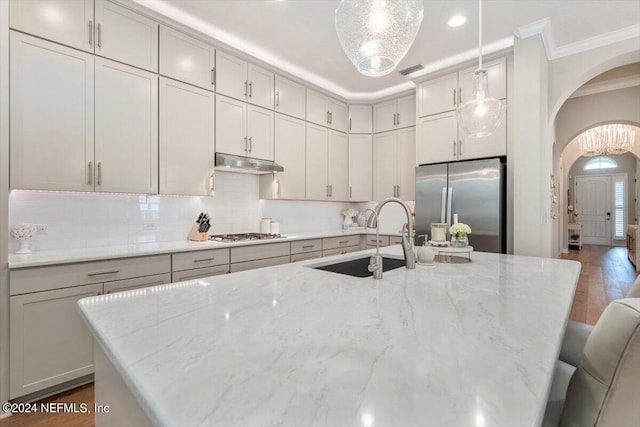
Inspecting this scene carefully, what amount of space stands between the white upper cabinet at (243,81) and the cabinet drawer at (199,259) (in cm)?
159

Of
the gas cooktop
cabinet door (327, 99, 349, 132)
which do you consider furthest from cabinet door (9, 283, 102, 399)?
cabinet door (327, 99, 349, 132)

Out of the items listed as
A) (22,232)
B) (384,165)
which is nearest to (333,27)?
(384,165)

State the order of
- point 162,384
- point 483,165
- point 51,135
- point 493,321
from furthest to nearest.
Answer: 1. point 483,165
2. point 51,135
3. point 493,321
4. point 162,384

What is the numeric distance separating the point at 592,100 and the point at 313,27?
4.96m

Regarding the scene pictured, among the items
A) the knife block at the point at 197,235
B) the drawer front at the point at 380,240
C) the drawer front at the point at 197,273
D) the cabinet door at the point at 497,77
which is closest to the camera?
the drawer front at the point at 197,273

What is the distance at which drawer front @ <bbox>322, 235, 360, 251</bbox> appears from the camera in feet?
12.8

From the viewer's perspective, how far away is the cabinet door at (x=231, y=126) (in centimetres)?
318

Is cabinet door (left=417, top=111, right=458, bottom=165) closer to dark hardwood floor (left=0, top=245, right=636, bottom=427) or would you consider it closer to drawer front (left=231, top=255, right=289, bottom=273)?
drawer front (left=231, top=255, right=289, bottom=273)

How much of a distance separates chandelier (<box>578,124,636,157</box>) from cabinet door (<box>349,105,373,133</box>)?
16.9ft

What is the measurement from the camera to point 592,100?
5168mm

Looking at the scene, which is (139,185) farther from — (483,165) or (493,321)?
(483,165)

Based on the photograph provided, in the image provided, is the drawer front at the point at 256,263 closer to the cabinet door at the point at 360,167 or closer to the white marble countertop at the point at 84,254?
the white marble countertop at the point at 84,254

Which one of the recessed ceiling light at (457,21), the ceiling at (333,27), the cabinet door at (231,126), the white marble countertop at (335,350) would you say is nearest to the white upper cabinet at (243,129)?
the cabinet door at (231,126)

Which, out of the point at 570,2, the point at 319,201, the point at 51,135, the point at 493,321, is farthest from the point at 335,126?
the point at 493,321
